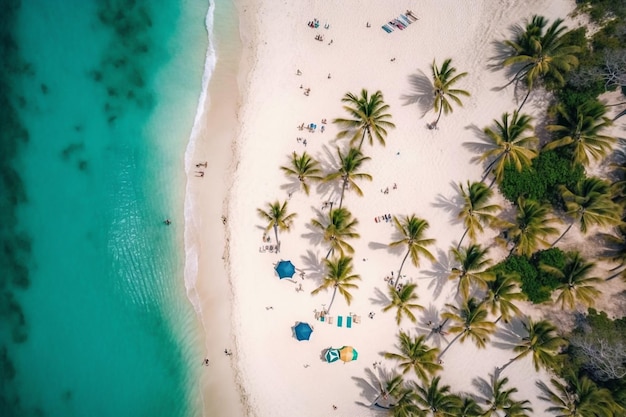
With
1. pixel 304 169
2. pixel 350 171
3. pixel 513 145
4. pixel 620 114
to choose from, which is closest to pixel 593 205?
pixel 513 145

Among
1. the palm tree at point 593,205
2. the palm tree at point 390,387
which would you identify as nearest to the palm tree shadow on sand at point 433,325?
the palm tree at point 390,387

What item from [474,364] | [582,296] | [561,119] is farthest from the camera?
[561,119]

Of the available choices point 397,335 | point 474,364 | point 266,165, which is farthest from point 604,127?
point 266,165

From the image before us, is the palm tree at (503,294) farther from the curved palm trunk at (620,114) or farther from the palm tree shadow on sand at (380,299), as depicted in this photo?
the curved palm trunk at (620,114)

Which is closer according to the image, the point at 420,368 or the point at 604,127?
the point at 420,368

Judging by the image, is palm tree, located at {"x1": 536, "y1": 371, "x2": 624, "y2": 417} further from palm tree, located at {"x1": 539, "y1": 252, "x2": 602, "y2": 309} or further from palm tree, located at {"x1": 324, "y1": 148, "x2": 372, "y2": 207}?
palm tree, located at {"x1": 324, "y1": 148, "x2": 372, "y2": 207}

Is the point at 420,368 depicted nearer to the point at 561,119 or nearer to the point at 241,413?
the point at 241,413

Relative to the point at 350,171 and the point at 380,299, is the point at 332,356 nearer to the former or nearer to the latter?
the point at 380,299
